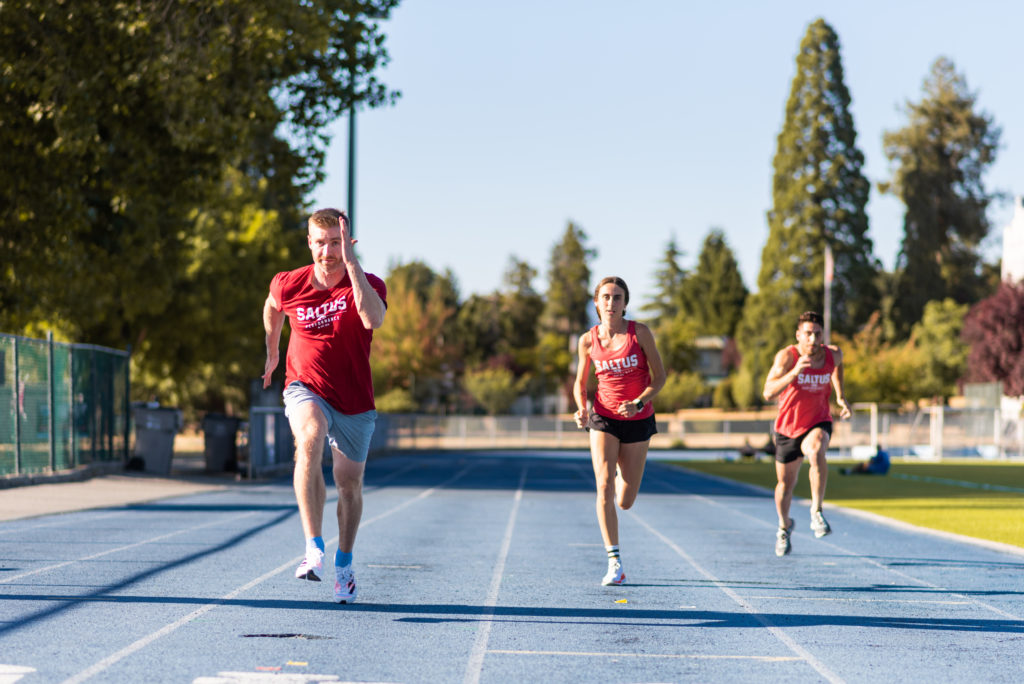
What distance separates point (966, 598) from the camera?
8195mm

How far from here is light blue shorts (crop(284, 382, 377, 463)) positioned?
260 inches

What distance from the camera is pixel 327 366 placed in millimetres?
6672

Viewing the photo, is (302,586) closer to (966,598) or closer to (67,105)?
(966,598)

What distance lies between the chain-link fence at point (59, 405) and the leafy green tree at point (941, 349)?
5390 centimetres

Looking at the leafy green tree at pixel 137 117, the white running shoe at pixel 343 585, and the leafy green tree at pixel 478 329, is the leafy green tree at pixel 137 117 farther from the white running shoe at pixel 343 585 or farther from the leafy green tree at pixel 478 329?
the leafy green tree at pixel 478 329

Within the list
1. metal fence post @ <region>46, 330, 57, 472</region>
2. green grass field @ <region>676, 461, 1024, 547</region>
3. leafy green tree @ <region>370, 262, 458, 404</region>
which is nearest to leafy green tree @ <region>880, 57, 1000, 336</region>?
leafy green tree @ <region>370, 262, 458, 404</region>

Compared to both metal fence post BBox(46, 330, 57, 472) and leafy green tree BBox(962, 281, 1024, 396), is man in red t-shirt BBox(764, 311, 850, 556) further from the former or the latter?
leafy green tree BBox(962, 281, 1024, 396)

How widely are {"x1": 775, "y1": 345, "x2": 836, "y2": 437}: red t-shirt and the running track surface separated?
1174 millimetres

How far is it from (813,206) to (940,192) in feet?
35.6

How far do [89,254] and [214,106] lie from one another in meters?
4.48

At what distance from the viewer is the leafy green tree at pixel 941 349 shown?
6838 centimetres

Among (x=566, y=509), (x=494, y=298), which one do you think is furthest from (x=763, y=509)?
(x=494, y=298)

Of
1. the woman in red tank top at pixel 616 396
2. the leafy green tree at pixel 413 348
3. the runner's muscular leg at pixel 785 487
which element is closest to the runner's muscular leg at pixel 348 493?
the woman in red tank top at pixel 616 396

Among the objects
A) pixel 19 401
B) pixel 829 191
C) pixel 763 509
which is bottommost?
pixel 763 509
